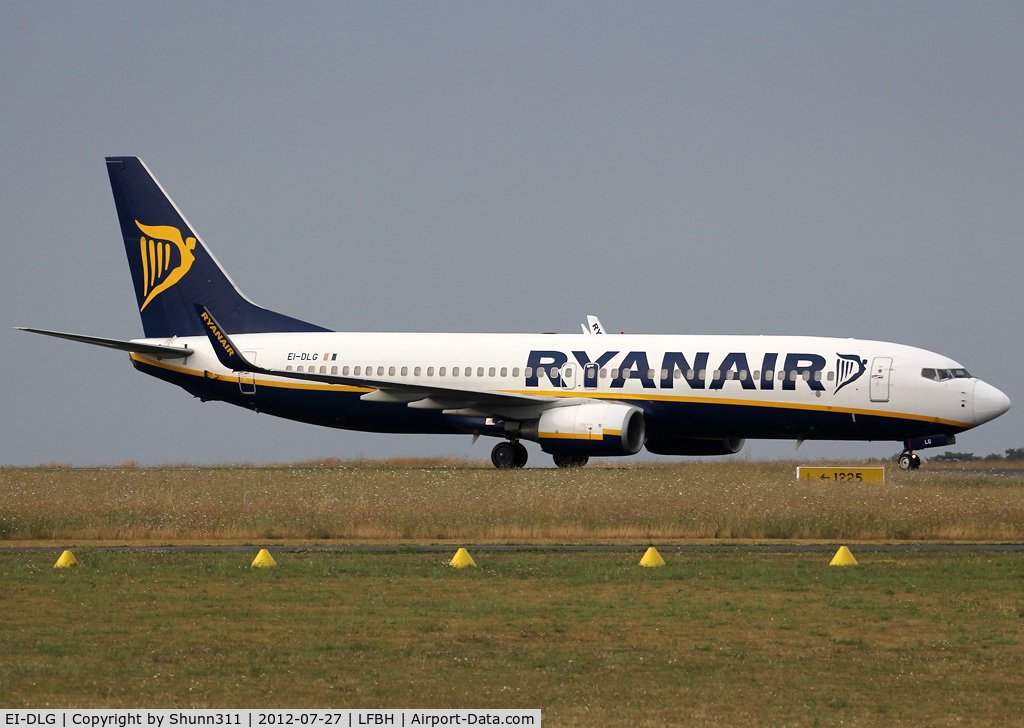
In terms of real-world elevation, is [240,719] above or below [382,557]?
below

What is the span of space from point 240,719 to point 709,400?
2984 centimetres

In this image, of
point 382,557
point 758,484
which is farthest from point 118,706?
point 758,484

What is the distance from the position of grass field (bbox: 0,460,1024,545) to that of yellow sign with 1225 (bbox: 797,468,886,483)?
2166 millimetres

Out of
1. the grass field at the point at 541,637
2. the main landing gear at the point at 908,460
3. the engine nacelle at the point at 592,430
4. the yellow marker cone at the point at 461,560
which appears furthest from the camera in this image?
the main landing gear at the point at 908,460

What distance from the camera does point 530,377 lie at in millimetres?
41969

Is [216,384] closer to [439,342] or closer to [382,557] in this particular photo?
[439,342]

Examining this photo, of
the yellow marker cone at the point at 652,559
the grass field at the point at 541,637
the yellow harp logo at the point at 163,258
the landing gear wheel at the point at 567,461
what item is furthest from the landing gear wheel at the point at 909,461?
the yellow harp logo at the point at 163,258

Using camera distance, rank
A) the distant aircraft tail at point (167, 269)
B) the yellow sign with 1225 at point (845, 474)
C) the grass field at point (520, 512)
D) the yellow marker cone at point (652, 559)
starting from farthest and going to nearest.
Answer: the distant aircraft tail at point (167, 269)
the yellow sign with 1225 at point (845, 474)
the grass field at point (520, 512)
the yellow marker cone at point (652, 559)

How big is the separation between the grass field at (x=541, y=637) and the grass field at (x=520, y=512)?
14.2 feet

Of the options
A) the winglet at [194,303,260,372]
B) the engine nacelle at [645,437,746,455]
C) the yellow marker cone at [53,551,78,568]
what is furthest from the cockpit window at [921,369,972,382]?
the yellow marker cone at [53,551,78,568]

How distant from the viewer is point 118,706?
11.3 meters

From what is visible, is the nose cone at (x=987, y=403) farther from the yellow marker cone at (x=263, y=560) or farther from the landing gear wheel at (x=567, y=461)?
the yellow marker cone at (x=263, y=560)

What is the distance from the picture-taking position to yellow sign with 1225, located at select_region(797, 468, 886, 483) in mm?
34812

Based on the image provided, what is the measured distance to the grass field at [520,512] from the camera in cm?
2662
